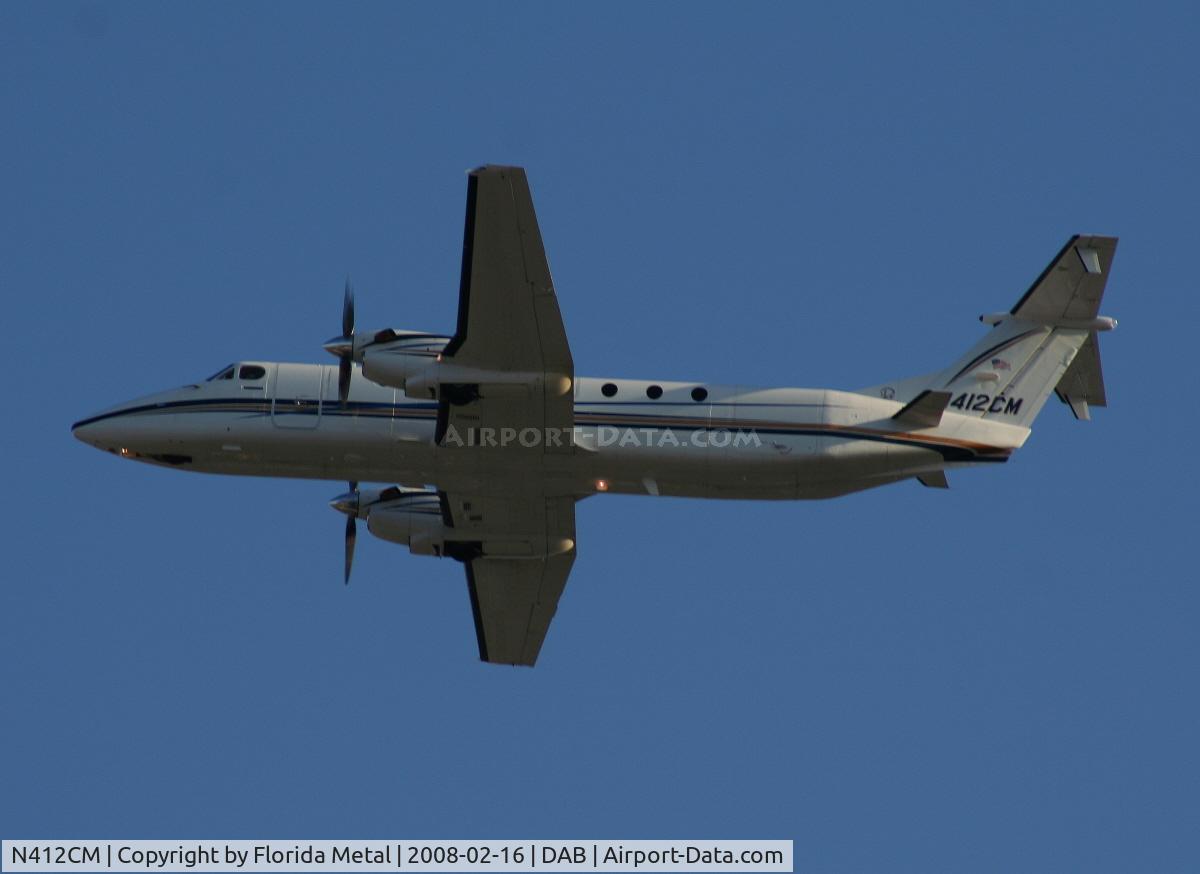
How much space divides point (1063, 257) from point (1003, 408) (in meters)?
2.92

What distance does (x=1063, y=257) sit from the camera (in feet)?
111

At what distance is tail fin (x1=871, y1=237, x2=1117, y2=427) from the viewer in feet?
111

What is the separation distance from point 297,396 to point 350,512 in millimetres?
3411

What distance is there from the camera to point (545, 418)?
32531 mm

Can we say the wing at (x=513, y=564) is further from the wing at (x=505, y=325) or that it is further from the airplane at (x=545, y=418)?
the wing at (x=505, y=325)

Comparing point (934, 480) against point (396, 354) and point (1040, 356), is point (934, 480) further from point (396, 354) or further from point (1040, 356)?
point (396, 354)

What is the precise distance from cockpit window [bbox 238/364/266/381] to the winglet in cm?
1171

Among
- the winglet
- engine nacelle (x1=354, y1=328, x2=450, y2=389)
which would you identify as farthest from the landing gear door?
the winglet

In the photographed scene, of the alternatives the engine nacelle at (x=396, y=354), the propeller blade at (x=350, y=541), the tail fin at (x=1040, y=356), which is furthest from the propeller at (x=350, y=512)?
the tail fin at (x=1040, y=356)

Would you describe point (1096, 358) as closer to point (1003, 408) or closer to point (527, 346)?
point (1003, 408)

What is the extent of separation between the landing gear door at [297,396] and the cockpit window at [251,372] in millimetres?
292

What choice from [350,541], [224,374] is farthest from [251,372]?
[350,541]

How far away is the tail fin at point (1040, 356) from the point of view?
3375 cm

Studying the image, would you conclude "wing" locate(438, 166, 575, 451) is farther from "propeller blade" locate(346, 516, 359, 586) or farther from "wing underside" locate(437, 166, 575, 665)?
"propeller blade" locate(346, 516, 359, 586)
